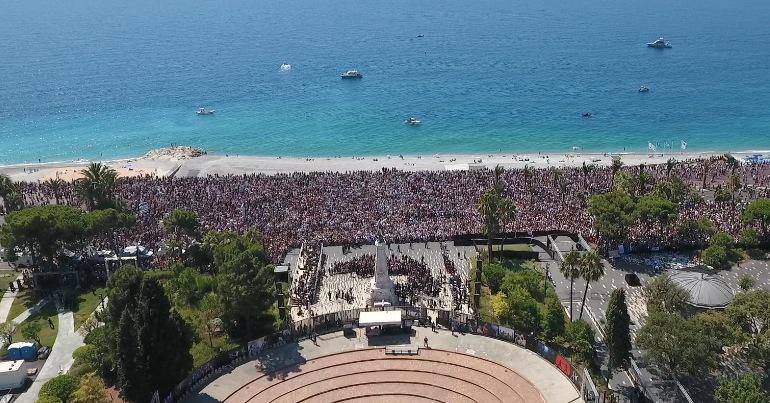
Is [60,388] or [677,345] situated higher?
[677,345]

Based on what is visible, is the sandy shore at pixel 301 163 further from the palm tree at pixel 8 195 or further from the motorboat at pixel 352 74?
the motorboat at pixel 352 74

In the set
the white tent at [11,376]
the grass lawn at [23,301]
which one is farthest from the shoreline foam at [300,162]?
the white tent at [11,376]

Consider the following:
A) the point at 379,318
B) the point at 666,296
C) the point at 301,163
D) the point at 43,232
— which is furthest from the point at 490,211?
the point at 301,163

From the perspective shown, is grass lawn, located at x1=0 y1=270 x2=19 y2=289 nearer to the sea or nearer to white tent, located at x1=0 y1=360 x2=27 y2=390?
white tent, located at x1=0 y1=360 x2=27 y2=390

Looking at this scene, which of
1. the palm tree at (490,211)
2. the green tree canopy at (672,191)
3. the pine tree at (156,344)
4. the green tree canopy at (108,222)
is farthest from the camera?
the green tree canopy at (672,191)

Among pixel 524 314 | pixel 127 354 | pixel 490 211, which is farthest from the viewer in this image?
pixel 490 211

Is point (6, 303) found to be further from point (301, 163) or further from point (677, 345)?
point (677, 345)
